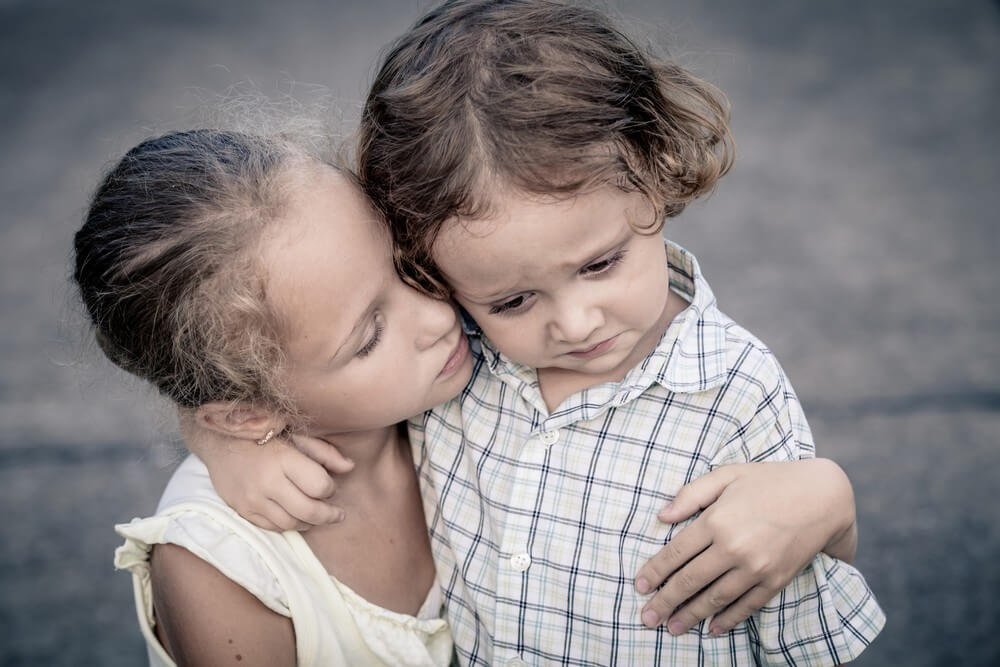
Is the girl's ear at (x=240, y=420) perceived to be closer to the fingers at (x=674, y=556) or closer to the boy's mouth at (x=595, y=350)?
the boy's mouth at (x=595, y=350)

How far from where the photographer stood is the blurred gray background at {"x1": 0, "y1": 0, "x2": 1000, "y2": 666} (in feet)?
8.23

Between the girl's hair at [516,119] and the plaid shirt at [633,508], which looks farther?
the plaid shirt at [633,508]

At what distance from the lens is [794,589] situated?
4.72ft

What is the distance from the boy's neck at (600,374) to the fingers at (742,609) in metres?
0.38

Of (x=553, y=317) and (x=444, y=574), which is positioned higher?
(x=553, y=317)

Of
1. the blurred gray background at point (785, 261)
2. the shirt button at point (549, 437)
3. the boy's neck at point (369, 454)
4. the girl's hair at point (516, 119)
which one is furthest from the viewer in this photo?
the blurred gray background at point (785, 261)

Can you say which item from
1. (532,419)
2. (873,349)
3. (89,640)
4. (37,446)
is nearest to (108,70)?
(37,446)

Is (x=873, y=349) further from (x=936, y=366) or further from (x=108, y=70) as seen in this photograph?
(x=108, y=70)

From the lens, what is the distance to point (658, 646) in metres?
1.49

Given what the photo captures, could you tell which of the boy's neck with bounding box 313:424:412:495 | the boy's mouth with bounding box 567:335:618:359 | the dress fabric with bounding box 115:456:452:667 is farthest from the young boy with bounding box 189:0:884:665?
the boy's neck with bounding box 313:424:412:495

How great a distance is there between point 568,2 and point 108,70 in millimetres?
4668

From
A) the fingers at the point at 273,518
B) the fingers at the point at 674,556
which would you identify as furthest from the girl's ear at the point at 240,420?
the fingers at the point at 674,556

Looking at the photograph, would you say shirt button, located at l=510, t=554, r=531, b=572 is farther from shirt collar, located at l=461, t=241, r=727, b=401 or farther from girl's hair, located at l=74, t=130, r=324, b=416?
girl's hair, located at l=74, t=130, r=324, b=416

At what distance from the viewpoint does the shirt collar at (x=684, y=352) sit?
147cm
